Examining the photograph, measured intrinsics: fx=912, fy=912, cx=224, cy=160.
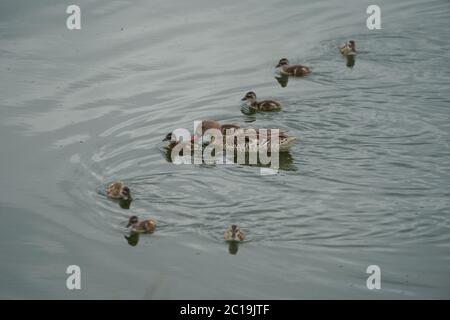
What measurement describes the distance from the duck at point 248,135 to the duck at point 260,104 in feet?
2.00

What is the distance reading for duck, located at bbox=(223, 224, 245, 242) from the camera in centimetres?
909

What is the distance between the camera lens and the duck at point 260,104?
12.5 meters

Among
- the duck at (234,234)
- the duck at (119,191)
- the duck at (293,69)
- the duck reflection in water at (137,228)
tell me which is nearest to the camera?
the duck at (234,234)

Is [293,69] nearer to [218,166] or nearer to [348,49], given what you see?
[348,49]

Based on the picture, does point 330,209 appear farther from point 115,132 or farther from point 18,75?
point 18,75

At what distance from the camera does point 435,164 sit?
10.8m

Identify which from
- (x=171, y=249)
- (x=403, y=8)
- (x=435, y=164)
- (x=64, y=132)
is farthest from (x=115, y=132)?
(x=403, y=8)

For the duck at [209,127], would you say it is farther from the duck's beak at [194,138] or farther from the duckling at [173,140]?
the duckling at [173,140]

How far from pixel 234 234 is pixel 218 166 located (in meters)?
2.21

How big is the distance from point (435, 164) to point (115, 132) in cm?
410

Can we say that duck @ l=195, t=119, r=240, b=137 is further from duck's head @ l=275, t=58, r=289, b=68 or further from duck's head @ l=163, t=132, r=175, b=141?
duck's head @ l=275, t=58, r=289, b=68

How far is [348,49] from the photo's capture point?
13953 mm

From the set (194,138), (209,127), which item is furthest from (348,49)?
(194,138)

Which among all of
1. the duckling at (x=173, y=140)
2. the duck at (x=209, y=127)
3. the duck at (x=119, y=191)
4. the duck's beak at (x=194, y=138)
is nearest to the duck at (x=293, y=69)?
the duck at (x=209, y=127)
